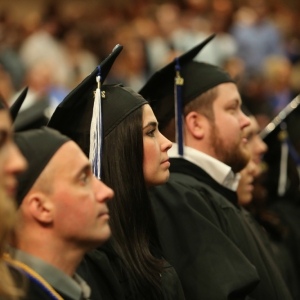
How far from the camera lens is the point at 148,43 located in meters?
10.2

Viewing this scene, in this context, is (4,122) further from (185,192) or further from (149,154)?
(185,192)

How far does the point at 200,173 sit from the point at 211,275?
710 mm

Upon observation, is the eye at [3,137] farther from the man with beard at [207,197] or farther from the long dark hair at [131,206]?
the man with beard at [207,197]

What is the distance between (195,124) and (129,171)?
1056 millimetres

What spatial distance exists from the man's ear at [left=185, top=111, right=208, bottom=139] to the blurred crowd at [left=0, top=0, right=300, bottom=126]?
318 centimetres

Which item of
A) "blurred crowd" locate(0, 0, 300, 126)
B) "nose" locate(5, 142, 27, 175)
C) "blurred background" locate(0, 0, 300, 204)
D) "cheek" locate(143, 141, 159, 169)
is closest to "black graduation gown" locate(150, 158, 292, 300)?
"cheek" locate(143, 141, 159, 169)

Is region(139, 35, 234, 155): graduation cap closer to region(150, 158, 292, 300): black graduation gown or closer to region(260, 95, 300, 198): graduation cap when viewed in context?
region(150, 158, 292, 300): black graduation gown

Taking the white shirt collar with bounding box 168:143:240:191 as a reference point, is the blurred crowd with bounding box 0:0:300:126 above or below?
below

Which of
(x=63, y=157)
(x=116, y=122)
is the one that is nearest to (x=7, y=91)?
(x=116, y=122)

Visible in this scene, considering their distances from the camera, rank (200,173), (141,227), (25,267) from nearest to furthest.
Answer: (25,267) < (141,227) < (200,173)

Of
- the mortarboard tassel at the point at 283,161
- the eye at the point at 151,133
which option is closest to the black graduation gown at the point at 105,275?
the eye at the point at 151,133

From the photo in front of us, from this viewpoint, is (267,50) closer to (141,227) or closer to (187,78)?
(187,78)

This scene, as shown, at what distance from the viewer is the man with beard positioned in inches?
137

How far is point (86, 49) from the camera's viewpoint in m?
9.79
